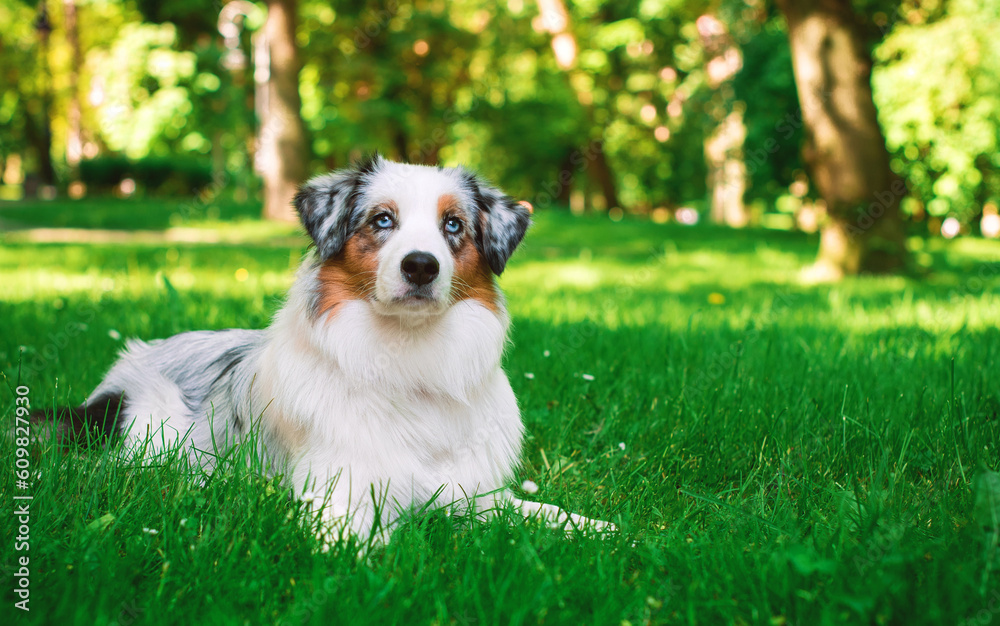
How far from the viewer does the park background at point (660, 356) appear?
2.01 m

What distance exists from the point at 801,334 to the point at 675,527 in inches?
148

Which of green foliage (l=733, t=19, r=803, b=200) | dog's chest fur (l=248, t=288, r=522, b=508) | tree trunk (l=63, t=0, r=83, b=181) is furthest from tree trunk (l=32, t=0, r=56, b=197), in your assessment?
dog's chest fur (l=248, t=288, r=522, b=508)

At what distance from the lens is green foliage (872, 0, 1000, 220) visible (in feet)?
39.8

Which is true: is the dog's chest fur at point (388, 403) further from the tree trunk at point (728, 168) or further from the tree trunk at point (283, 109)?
the tree trunk at point (728, 168)

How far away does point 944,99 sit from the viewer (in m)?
12.8

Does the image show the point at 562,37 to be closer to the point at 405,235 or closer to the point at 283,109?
the point at 283,109

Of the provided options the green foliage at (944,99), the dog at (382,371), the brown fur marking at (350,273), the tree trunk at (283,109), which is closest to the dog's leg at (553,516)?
the dog at (382,371)

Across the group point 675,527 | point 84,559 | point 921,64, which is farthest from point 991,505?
point 921,64

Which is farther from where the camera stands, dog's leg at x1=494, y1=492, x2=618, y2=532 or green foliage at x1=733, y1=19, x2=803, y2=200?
green foliage at x1=733, y1=19, x2=803, y2=200

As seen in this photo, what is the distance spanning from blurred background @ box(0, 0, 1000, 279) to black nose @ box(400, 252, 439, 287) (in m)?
8.34

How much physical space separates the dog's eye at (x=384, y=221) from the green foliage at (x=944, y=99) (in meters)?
12.7

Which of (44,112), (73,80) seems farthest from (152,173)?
(73,80)

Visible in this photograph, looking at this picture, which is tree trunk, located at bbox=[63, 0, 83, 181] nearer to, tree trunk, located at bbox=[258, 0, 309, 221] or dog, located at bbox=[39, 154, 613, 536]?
tree trunk, located at bbox=[258, 0, 309, 221]

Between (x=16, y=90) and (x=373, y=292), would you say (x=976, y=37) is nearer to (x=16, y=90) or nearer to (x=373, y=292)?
(x=373, y=292)
